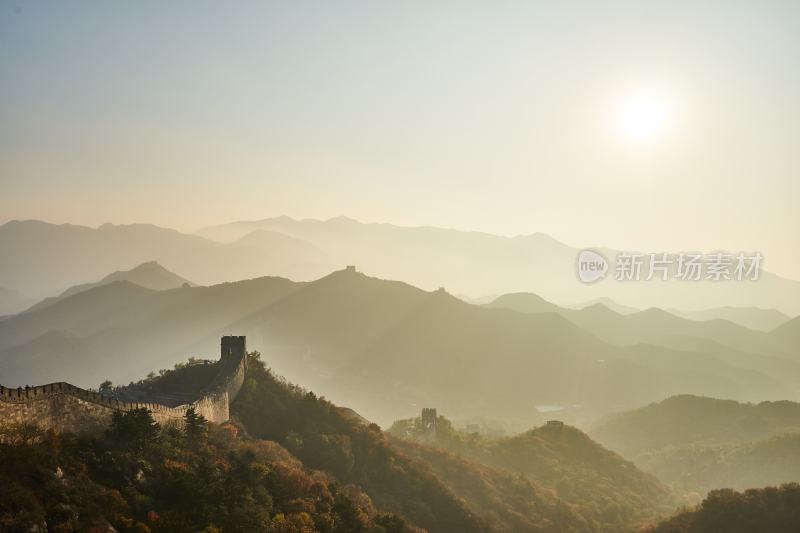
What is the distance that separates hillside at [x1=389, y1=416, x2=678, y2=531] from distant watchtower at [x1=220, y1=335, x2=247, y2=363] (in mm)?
28944

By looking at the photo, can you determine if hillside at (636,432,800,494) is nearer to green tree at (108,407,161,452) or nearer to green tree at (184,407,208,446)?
green tree at (184,407,208,446)

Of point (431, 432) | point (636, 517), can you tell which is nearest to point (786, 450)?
point (636, 517)

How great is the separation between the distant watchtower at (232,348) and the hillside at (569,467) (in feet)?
95.0

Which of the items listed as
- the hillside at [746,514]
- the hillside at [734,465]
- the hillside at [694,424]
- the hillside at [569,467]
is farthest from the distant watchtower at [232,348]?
the hillside at [694,424]

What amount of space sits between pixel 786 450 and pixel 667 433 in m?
39.9

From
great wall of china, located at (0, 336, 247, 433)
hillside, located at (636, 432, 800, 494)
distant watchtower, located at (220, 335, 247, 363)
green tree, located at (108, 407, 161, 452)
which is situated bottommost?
hillside, located at (636, 432, 800, 494)

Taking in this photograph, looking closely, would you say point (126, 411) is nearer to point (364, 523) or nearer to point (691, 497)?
point (364, 523)

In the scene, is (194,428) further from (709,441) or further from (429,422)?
(709,441)

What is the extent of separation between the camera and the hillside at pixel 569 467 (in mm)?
77688

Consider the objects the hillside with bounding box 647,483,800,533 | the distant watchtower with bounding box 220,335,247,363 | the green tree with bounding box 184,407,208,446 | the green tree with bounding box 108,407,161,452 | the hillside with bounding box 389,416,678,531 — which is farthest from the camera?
the hillside with bounding box 389,416,678,531

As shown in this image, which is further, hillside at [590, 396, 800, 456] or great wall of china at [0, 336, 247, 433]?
hillside at [590, 396, 800, 456]

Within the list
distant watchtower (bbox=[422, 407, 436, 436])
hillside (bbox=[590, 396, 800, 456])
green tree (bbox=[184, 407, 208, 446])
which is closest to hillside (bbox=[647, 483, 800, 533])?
A: distant watchtower (bbox=[422, 407, 436, 436])

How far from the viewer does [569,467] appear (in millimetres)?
94375

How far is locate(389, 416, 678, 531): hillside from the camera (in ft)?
255
